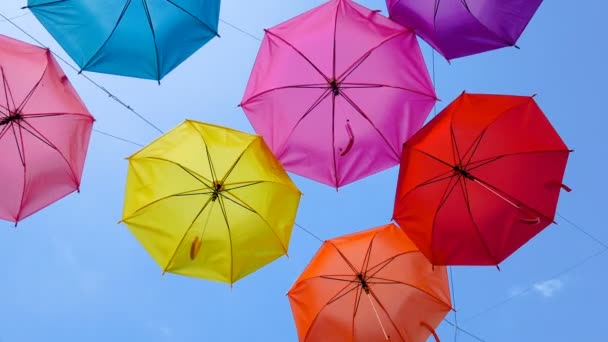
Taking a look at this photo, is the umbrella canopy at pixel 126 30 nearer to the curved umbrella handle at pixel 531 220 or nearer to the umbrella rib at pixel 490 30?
the umbrella rib at pixel 490 30

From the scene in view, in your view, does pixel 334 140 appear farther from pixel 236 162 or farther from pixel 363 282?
pixel 363 282

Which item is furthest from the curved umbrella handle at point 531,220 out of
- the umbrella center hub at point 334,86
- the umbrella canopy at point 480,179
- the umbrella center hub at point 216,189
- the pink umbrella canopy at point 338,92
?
the umbrella center hub at point 216,189

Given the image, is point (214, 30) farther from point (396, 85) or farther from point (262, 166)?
point (396, 85)

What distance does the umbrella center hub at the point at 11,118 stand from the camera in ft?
21.7

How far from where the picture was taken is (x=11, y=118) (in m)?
6.62

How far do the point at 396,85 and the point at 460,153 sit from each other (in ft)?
4.54

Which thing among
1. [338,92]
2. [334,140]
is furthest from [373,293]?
[338,92]

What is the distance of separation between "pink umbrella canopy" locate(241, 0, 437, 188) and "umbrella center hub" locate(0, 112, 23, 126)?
3.14 meters

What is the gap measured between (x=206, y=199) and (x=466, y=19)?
183 inches

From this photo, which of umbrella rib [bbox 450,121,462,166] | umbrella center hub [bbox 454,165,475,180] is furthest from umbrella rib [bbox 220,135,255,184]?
umbrella center hub [bbox 454,165,475,180]

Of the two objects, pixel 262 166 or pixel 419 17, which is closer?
pixel 262 166

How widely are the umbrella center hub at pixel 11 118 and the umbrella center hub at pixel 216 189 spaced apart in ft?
9.32

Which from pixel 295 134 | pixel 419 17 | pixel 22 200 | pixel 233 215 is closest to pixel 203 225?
pixel 233 215

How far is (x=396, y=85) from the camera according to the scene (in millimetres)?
7094
